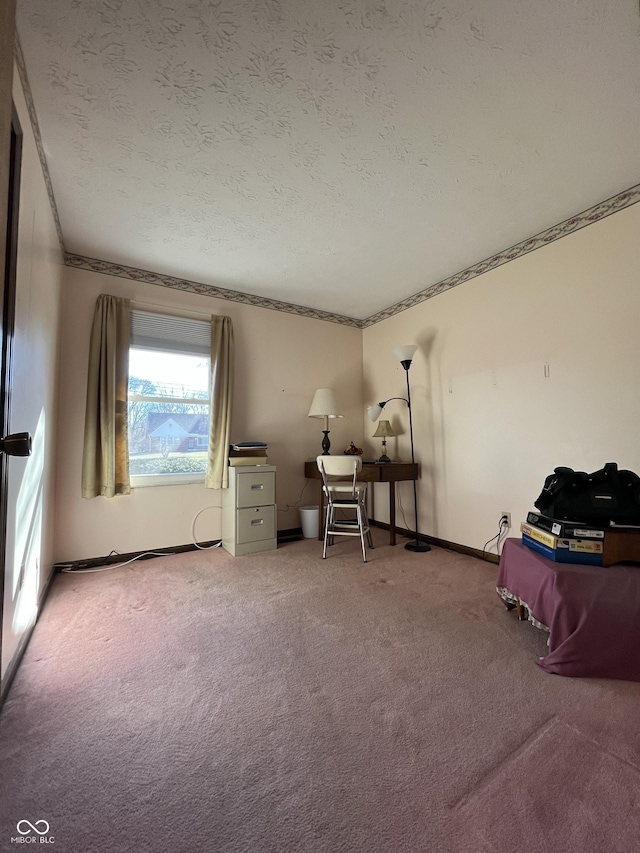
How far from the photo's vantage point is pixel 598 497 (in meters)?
1.72

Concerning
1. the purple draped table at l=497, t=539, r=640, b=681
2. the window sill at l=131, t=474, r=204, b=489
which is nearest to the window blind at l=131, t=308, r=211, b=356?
the window sill at l=131, t=474, r=204, b=489

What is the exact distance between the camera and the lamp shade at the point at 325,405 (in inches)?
146

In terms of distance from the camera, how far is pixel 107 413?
113 inches

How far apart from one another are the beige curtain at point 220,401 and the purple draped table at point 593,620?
2605 mm

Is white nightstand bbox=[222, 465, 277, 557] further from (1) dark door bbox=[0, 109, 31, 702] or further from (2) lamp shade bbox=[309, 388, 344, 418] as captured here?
(1) dark door bbox=[0, 109, 31, 702]

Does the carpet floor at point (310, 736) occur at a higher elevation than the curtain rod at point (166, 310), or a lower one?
lower

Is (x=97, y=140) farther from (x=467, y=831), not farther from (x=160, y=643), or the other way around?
(x=467, y=831)

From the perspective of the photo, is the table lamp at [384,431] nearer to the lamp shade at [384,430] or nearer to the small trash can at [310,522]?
the lamp shade at [384,430]

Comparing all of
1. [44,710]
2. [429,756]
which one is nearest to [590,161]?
[429,756]

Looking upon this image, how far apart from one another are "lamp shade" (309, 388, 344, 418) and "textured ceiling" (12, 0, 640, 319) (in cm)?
147

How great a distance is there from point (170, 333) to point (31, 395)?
1.65 metres

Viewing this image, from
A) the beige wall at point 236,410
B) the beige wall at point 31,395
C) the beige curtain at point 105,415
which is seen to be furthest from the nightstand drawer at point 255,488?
the beige wall at point 31,395

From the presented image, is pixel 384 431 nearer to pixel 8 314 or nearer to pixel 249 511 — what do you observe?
pixel 249 511

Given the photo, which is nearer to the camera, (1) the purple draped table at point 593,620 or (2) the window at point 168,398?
(1) the purple draped table at point 593,620
